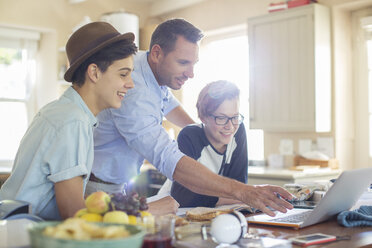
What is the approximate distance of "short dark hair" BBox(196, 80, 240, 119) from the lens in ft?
8.87

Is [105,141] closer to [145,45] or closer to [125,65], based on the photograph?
[125,65]

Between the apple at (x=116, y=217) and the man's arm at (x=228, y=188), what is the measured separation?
754mm

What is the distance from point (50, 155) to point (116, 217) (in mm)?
500

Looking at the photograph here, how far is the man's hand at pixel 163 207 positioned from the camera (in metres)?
1.86

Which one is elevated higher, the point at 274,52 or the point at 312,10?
the point at 312,10

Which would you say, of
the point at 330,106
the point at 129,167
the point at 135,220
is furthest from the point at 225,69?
the point at 135,220

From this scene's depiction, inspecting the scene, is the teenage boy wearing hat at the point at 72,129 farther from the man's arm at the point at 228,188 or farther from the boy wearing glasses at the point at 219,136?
the boy wearing glasses at the point at 219,136

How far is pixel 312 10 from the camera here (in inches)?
174

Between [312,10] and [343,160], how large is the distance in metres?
1.52

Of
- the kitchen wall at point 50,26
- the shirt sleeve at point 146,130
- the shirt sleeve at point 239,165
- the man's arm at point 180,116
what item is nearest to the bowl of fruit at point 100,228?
the shirt sleeve at point 146,130

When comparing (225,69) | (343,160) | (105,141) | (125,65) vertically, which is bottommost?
(343,160)

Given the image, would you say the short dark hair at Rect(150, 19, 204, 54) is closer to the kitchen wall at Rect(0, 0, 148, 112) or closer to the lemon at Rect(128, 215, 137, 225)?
the lemon at Rect(128, 215, 137, 225)

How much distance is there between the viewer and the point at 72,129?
159cm

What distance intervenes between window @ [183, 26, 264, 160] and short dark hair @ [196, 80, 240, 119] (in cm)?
279
